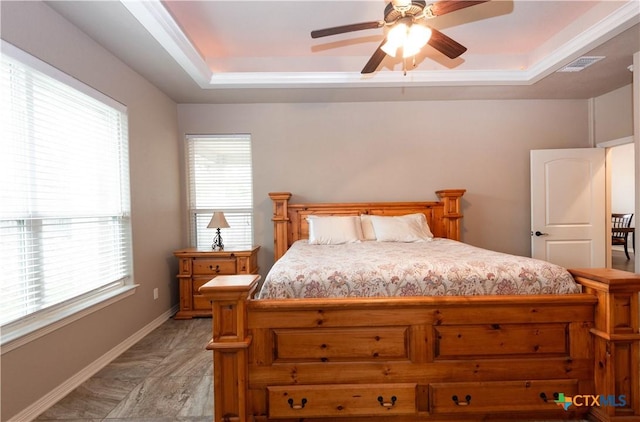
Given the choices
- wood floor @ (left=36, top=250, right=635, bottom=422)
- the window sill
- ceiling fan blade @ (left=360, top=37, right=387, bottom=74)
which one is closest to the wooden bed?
wood floor @ (left=36, top=250, right=635, bottom=422)

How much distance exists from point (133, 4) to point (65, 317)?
212cm

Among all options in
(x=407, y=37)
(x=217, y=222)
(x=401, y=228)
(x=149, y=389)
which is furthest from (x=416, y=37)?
(x=149, y=389)

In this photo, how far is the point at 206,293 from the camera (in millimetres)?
1420

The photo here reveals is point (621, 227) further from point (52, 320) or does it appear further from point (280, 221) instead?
point (52, 320)

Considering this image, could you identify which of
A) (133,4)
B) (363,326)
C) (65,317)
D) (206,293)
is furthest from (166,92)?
(363,326)

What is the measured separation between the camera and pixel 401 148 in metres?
3.71

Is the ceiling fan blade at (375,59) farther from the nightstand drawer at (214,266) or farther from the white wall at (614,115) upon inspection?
the white wall at (614,115)

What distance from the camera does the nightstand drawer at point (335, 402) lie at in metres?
1.49

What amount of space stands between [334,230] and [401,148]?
5.01 feet

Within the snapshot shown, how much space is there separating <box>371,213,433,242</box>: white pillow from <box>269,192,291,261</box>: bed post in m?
1.05

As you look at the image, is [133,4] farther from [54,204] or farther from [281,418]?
[281,418]

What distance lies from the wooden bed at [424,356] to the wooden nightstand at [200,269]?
5.55 feet

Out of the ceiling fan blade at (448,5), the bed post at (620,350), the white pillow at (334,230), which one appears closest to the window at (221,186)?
the white pillow at (334,230)

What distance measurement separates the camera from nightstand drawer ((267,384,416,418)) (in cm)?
149
